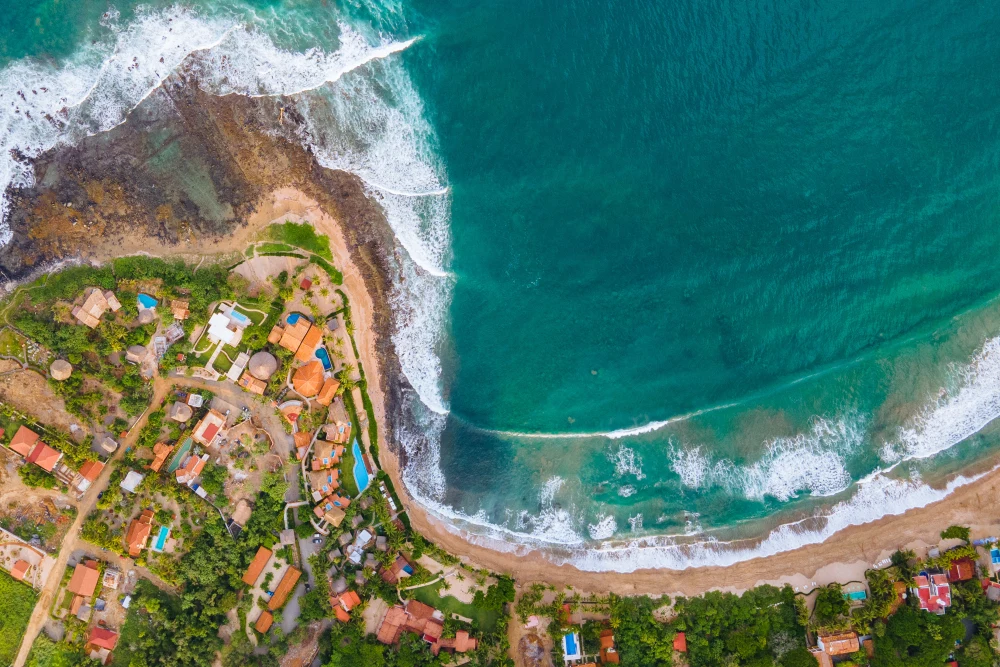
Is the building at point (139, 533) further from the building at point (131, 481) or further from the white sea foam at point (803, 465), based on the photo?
the white sea foam at point (803, 465)

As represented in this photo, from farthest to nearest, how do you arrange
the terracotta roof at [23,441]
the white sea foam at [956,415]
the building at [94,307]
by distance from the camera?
the white sea foam at [956,415]
the building at [94,307]
the terracotta roof at [23,441]

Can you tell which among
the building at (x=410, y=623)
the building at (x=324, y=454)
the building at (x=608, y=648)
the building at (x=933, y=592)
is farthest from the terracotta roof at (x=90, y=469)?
the building at (x=933, y=592)

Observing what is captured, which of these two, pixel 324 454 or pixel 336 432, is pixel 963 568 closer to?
pixel 336 432

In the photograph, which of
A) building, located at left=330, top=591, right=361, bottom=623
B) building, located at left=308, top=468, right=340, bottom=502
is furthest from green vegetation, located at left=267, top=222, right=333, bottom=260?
building, located at left=330, top=591, right=361, bottom=623

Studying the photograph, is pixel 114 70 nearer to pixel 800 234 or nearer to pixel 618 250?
pixel 618 250

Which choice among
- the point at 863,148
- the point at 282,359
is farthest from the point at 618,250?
the point at 282,359

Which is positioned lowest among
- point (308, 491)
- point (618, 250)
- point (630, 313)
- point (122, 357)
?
point (308, 491)
